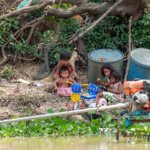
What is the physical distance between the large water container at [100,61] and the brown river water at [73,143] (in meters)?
2.91

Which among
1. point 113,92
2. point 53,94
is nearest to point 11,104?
point 53,94

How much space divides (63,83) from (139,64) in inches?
53.2

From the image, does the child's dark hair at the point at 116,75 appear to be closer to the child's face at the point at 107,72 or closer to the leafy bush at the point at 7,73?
the child's face at the point at 107,72

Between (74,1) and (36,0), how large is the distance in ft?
2.71

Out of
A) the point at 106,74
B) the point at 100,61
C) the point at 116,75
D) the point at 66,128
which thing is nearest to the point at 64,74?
the point at 100,61

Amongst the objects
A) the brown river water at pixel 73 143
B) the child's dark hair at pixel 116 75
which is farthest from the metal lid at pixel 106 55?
the brown river water at pixel 73 143

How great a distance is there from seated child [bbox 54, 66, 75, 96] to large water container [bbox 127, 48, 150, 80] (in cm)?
109

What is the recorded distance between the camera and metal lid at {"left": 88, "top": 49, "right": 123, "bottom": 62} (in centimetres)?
1157

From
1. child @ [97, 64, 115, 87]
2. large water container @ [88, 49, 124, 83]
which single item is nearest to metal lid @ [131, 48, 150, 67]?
large water container @ [88, 49, 124, 83]

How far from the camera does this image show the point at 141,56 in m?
11.5

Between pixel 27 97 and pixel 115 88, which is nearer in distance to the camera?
pixel 115 88

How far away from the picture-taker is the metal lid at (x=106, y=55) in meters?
11.6

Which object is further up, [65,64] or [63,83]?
[65,64]

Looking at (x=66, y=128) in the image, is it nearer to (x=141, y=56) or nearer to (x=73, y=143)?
(x=73, y=143)
